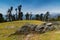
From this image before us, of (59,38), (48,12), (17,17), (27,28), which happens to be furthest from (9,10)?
(59,38)

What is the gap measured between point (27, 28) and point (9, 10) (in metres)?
101

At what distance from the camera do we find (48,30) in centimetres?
3170

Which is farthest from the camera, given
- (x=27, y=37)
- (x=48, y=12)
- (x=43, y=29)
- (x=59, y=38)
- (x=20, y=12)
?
(x=48, y=12)

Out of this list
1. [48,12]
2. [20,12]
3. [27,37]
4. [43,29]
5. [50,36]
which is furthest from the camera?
[48,12]

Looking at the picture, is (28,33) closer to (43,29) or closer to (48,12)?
(43,29)

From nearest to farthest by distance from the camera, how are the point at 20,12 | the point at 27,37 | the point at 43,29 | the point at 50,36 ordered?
1. the point at 50,36
2. the point at 27,37
3. the point at 43,29
4. the point at 20,12

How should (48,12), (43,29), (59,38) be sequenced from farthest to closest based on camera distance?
1. (48,12)
2. (43,29)
3. (59,38)

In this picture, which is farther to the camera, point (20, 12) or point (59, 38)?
point (20, 12)

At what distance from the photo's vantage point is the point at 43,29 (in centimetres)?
3212

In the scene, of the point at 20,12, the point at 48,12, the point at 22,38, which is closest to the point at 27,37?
the point at 22,38

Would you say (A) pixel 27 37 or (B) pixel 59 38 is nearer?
(B) pixel 59 38

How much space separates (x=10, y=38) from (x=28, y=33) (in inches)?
149

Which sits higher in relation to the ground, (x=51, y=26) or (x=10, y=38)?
(x=51, y=26)

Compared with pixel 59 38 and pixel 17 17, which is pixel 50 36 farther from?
pixel 17 17
